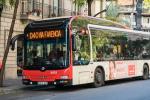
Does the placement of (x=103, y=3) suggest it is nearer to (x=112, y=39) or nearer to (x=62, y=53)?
(x=112, y=39)

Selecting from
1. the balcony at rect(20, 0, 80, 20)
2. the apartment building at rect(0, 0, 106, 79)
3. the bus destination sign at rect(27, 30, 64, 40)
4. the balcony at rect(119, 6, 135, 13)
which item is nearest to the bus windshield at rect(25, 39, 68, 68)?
the bus destination sign at rect(27, 30, 64, 40)

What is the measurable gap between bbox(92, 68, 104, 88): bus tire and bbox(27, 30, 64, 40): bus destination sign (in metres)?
3.01

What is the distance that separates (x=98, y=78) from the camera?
23.4 meters

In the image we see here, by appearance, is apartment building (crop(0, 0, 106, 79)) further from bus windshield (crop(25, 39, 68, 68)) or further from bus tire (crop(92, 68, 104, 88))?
bus tire (crop(92, 68, 104, 88))

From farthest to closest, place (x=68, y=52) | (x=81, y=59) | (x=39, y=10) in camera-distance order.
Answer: (x=39, y=10), (x=81, y=59), (x=68, y=52)

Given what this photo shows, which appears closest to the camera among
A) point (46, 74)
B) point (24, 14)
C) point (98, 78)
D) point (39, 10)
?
point (46, 74)

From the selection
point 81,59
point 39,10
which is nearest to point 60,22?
point 81,59

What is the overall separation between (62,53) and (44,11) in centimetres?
1410

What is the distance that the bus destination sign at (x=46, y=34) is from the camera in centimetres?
2126

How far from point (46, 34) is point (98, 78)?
3545 millimetres

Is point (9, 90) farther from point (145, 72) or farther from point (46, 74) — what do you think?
point (145, 72)

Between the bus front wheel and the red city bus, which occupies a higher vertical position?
the red city bus

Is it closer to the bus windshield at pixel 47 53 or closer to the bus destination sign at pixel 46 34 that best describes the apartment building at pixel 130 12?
the bus destination sign at pixel 46 34

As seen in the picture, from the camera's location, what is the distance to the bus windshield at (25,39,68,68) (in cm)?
2108
